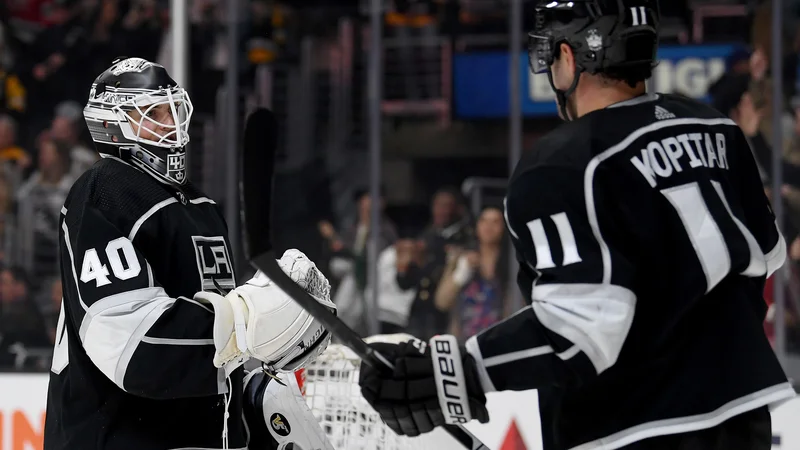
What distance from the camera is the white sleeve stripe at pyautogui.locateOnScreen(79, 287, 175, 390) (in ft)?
5.33

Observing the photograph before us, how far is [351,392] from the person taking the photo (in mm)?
2199

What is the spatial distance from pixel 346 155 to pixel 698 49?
161 cm

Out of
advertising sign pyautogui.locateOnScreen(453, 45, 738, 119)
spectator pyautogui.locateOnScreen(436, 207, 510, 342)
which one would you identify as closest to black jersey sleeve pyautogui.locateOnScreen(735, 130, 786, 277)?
advertising sign pyautogui.locateOnScreen(453, 45, 738, 119)

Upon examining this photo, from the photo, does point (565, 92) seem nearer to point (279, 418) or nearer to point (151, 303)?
point (151, 303)

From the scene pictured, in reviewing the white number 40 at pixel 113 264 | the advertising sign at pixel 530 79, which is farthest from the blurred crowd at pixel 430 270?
the white number 40 at pixel 113 264

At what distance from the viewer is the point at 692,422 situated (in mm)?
1273

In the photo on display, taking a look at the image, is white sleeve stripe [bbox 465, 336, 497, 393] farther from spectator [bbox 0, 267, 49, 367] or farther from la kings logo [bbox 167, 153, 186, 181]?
spectator [bbox 0, 267, 49, 367]

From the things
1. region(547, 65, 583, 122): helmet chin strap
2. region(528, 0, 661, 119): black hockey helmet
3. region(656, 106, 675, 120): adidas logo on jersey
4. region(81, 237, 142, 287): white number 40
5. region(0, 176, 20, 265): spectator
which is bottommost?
region(0, 176, 20, 265): spectator

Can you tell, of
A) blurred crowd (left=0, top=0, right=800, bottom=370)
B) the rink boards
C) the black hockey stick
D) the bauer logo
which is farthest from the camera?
blurred crowd (left=0, top=0, right=800, bottom=370)

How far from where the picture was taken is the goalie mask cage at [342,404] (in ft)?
7.14

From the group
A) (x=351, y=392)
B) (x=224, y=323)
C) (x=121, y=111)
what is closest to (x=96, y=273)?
(x=224, y=323)

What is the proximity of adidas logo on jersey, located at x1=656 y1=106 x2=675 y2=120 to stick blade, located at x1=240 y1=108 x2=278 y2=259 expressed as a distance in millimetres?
480

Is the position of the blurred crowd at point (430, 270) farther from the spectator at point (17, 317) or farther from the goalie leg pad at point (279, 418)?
the goalie leg pad at point (279, 418)

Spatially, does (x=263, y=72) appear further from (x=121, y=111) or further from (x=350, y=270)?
(x=121, y=111)
